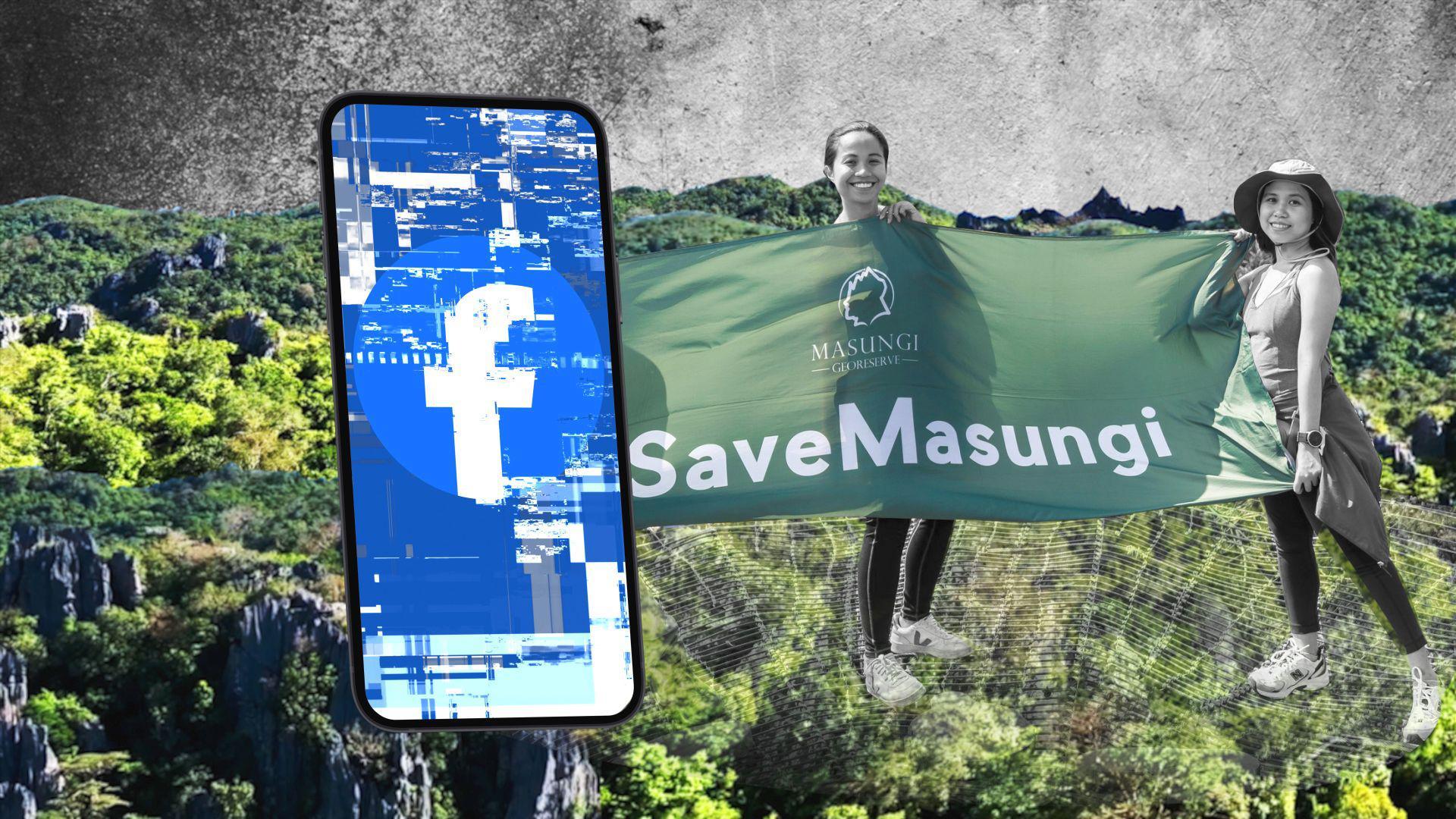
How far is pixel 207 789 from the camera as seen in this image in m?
8.41

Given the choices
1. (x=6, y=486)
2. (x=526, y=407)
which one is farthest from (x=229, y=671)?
(x=526, y=407)

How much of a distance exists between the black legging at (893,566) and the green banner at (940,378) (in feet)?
1.65

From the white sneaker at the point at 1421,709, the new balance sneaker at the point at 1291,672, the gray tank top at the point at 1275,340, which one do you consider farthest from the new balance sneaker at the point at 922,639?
the white sneaker at the point at 1421,709

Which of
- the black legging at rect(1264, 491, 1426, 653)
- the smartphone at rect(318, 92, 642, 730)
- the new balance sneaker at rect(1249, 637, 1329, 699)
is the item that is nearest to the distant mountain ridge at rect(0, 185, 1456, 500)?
the new balance sneaker at rect(1249, 637, 1329, 699)

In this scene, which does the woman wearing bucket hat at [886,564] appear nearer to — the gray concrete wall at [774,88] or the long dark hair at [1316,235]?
the long dark hair at [1316,235]

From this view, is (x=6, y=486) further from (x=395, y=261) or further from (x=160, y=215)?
(x=395, y=261)

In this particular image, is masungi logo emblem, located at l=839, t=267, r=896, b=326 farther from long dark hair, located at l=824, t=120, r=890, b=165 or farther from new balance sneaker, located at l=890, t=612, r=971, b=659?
new balance sneaker, located at l=890, t=612, r=971, b=659

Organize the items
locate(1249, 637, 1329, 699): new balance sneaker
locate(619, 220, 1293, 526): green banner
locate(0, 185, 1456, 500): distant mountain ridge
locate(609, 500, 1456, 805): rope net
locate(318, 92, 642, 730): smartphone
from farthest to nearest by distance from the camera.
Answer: locate(0, 185, 1456, 500): distant mountain ridge → locate(609, 500, 1456, 805): rope net → locate(1249, 637, 1329, 699): new balance sneaker → locate(619, 220, 1293, 526): green banner → locate(318, 92, 642, 730): smartphone

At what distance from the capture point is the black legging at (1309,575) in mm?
6773

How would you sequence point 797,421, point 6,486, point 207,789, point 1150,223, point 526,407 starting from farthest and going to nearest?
1. point 1150,223
2. point 6,486
3. point 207,789
4. point 797,421
5. point 526,407

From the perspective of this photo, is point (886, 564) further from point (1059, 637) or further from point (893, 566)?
point (1059, 637)

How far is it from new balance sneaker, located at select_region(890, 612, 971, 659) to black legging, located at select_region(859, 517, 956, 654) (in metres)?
0.05

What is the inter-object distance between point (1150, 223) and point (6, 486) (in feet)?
20.7

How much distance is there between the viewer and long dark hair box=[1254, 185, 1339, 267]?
6520 millimetres
